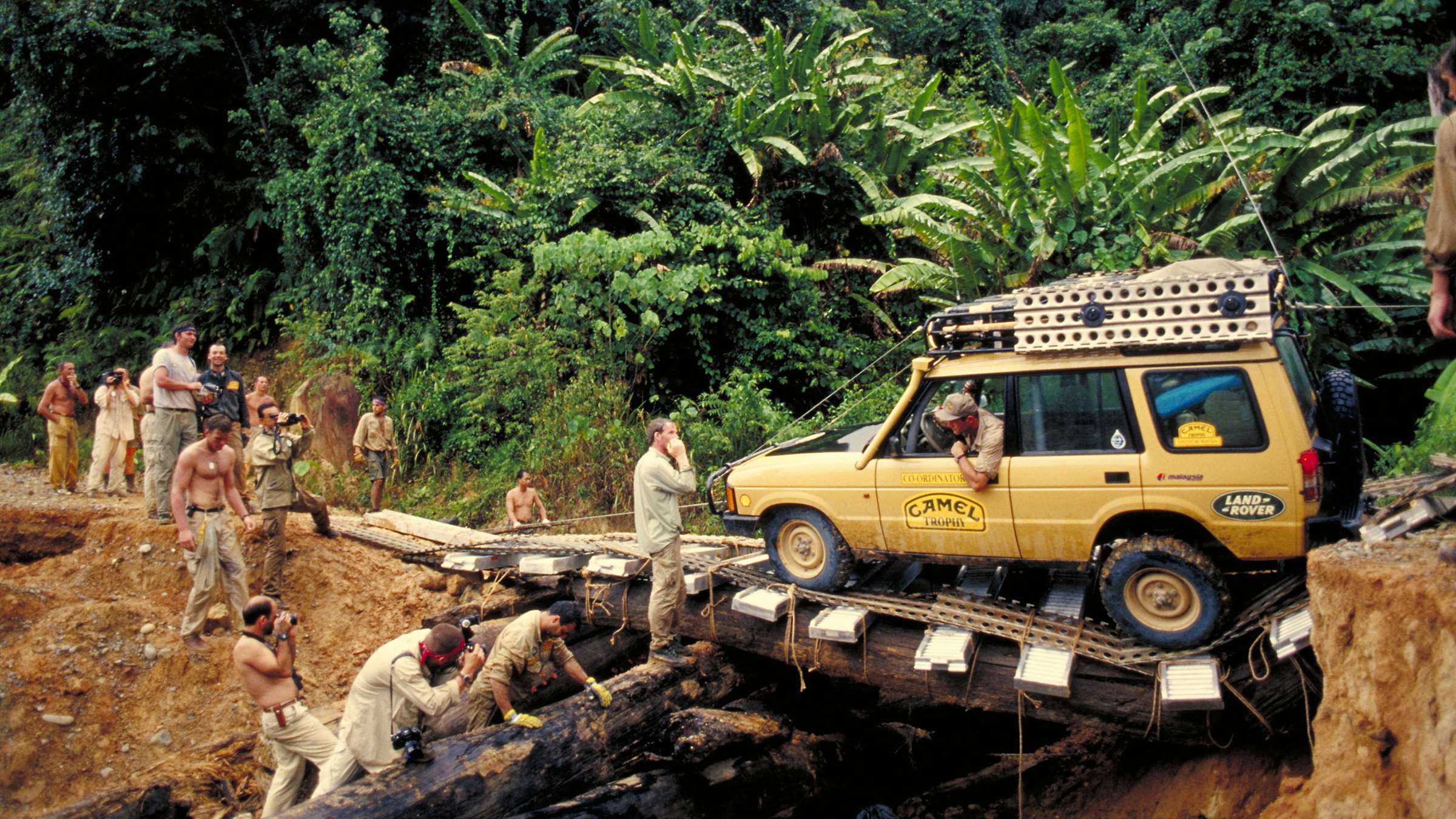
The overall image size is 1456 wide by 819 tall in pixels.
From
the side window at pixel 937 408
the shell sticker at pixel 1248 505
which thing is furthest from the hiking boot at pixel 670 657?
the shell sticker at pixel 1248 505

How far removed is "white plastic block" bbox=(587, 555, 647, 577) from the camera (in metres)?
2.68

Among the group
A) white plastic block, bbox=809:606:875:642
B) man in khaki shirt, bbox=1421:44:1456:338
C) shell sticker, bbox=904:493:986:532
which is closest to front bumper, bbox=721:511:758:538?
white plastic block, bbox=809:606:875:642

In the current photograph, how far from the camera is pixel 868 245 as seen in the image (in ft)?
50.3

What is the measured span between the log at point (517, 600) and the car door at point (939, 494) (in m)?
3.74

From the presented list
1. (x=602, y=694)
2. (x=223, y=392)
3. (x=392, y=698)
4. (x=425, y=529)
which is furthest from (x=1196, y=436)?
(x=223, y=392)

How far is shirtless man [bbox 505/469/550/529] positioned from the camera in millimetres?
11125

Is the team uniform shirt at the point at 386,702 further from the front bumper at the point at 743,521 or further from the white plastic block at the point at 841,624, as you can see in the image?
the white plastic block at the point at 841,624

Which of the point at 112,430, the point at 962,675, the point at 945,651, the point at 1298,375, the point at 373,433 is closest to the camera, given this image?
the point at 1298,375

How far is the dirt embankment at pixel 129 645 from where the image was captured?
8.68 meters

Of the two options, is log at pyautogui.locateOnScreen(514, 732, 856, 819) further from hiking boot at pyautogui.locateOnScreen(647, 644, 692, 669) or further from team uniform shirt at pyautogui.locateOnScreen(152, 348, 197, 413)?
team uniform shirt at pyautogui.locateOnScreen(152, 348, 197, 413)

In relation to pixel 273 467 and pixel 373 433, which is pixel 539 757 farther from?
pixel 373 433

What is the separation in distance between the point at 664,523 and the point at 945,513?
2130 mm

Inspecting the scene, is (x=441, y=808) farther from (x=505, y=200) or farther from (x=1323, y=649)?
(x=505, y=200)

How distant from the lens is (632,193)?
14078mm
